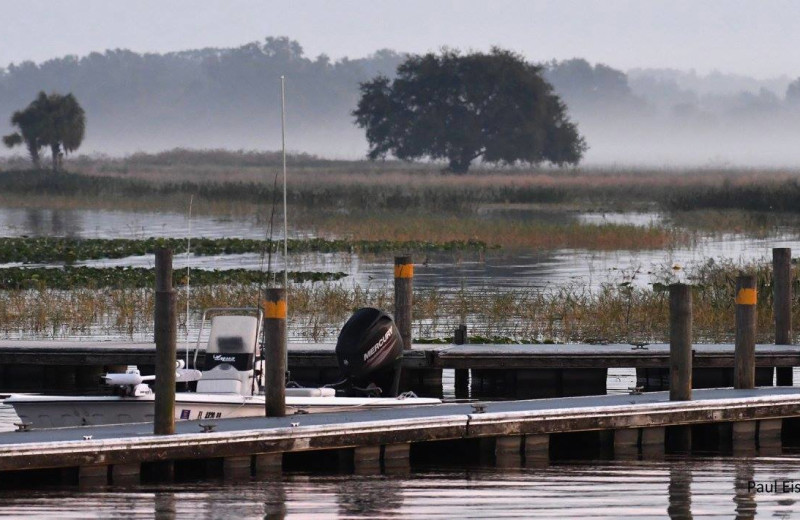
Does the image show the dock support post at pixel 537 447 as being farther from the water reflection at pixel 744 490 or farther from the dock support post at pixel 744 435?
the dock support post at pixel 744 435

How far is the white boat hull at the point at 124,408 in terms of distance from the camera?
15.0 m

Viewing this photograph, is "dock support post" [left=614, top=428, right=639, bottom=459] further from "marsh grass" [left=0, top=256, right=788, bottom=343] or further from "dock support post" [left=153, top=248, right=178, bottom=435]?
"marsh grass" [left=0, top=256, right=788, bottom=343]

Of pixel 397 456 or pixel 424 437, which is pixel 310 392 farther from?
pixel 424 437

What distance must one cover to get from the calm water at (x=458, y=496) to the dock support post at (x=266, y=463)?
173 millimetres

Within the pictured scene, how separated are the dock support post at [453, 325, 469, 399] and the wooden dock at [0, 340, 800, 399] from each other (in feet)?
Result: 0.04

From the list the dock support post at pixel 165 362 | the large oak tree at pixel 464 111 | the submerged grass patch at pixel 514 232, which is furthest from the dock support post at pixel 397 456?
the large oak tree at pixel 464 111

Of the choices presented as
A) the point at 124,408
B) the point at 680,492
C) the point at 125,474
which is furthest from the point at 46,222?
the point at 680,492

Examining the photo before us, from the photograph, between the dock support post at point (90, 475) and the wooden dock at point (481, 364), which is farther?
the wooden dock at point (481, 364)

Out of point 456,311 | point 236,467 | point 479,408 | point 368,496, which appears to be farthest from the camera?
point 456,311

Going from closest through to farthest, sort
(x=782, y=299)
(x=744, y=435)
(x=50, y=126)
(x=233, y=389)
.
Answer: (x=233, y=389)
(x=744, y=435)
(x=782, y=299)
(x=50, y=126)

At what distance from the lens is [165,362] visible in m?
13.7

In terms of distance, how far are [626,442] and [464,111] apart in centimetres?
8482

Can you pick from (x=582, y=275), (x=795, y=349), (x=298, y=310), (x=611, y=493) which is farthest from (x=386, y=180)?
(x=611, y=493)

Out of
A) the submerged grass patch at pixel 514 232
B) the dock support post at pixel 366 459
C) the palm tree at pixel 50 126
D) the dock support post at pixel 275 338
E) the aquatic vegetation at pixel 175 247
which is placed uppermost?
the palm tree at pixel 50 126
